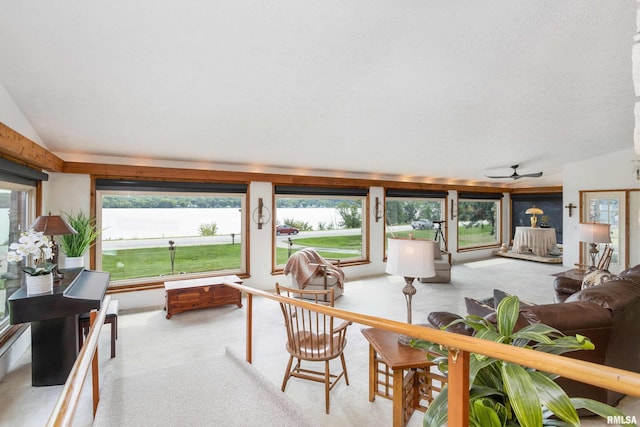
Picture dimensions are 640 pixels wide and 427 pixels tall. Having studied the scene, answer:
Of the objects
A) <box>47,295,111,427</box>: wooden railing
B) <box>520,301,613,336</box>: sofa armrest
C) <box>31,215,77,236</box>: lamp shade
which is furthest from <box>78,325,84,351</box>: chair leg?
<box>520,301,613,336</box>: sofa armrest

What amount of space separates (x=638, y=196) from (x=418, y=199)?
4.41m

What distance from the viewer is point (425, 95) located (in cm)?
318

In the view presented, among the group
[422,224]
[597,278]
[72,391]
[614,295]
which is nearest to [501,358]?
[72,391]

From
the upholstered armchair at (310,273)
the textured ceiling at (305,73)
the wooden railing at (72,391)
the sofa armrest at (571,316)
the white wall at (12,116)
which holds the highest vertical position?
the textured ceiling at (305,73)

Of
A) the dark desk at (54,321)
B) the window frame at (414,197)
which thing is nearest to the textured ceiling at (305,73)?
the dark desk at (54,321)

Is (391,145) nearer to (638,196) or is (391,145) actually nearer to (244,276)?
(244,276)

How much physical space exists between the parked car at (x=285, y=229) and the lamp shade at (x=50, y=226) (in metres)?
3.48

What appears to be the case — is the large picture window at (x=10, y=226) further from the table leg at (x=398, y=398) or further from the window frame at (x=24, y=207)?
the table leg at (x=398, y=398)

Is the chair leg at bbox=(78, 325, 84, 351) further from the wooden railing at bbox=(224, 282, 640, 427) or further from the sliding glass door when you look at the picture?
the sliding glass door

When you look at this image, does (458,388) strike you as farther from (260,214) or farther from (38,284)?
(260,214)

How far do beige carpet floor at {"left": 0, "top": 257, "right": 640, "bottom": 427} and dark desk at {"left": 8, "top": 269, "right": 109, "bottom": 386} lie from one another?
A: 17 cm

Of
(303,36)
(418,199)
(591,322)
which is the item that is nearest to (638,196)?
(418,199)

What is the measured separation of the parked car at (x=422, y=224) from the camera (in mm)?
8219

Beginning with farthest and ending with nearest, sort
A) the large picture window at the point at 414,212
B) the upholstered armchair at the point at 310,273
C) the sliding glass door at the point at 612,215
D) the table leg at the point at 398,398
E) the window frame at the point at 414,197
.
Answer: the large picture window at the point at 414,212 → the window frame at the point at 414,197 → the sliding glass door at the point at 612,215 → the upholstered armchair at the point at 310,273 → the table leg at the point at 398,398
